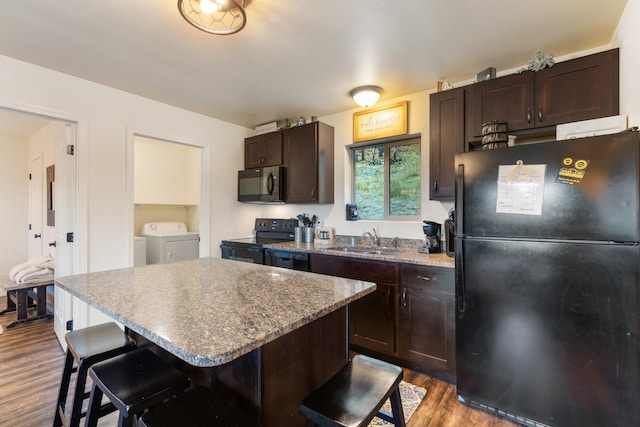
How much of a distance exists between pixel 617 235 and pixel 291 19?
6.85ft

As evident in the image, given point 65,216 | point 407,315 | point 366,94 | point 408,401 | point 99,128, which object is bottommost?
point 408,401

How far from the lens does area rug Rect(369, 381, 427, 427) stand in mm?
1830

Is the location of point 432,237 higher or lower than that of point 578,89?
lower

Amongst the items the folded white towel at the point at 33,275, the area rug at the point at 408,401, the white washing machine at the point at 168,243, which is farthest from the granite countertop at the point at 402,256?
the folded white towel at the point at 33,275

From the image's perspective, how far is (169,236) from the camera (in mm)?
4371

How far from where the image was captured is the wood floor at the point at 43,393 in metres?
1.78

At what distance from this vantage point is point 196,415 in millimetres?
923

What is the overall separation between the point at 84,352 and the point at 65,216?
1.82 m

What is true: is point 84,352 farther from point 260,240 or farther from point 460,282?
point 260,240

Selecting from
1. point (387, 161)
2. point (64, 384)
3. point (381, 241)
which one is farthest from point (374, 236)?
point (64, 384)

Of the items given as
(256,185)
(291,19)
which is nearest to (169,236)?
(256,185)

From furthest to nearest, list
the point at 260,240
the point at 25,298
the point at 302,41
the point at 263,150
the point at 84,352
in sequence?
the point at 260,240
the point at 263,150
the point at 25,298
the point at 302,41
the point at 84,352

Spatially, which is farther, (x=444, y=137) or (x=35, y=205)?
(x=35, y=205)

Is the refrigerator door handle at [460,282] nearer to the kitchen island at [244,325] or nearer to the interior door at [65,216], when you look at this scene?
the kitchen island at [244,325]
